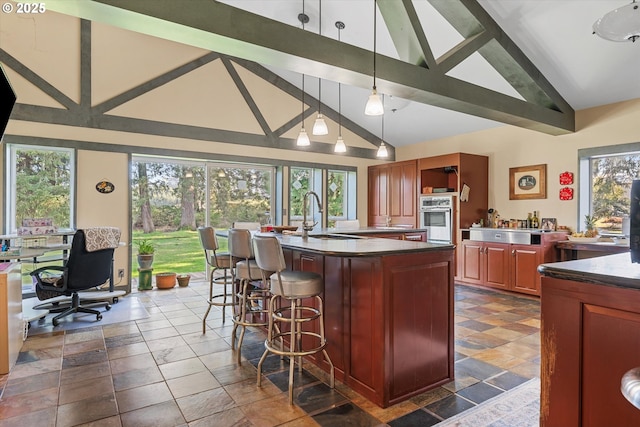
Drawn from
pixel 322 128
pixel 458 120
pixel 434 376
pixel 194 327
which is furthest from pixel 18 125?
pixel 458 120

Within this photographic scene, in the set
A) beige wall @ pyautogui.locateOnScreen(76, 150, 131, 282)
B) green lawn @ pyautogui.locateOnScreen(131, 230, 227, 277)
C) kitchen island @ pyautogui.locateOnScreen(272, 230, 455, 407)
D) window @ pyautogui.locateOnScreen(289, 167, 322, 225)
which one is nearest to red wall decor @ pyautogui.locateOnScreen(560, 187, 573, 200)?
kitchen island @ pyautogui.locateOnScreen(272, 230, 455, 407)

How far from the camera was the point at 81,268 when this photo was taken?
12.5ft

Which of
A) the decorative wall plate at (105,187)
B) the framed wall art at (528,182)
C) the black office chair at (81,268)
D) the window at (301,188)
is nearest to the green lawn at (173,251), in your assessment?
the decorative wall plate at (105,187)

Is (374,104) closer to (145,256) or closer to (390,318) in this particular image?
(390,318)

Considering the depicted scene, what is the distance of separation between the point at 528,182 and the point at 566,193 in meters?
0.58

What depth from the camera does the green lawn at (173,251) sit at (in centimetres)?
571

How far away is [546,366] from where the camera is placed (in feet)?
5.00

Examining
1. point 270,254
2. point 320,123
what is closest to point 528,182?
point 320,123

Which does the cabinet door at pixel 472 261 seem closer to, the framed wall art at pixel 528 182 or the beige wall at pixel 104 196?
the framed wall art at pixel 528 182

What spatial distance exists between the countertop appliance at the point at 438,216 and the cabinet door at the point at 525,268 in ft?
3.58

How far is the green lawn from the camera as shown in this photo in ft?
18.7

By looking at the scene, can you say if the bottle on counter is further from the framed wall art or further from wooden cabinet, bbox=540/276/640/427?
wooden cabinet, bbox=540/276/640/427

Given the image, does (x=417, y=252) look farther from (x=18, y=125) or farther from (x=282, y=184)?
(x=18, y=125)

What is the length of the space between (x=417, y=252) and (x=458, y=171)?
3.92 metres
